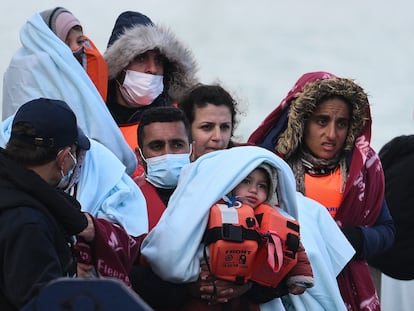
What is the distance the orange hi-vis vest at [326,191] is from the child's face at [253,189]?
1.28 metres

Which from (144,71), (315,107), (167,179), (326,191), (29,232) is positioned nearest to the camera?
(29,232)

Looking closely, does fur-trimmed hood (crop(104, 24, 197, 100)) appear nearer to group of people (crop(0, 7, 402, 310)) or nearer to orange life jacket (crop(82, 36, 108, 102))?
group of people (crop(0, 7, 402, 310))

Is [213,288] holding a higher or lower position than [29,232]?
lower

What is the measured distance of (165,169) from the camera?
164 inches

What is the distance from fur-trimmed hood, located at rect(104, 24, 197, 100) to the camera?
550 centimetres

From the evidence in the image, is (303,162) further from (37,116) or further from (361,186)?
(37,116)

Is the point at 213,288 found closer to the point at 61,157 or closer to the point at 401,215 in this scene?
the point at 61,157

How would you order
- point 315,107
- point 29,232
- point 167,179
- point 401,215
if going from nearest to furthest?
1. point 29,232
2. point 167,179
3. point 315,107
4. point 401,215

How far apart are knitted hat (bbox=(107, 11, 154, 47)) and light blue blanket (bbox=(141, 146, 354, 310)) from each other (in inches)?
90.7

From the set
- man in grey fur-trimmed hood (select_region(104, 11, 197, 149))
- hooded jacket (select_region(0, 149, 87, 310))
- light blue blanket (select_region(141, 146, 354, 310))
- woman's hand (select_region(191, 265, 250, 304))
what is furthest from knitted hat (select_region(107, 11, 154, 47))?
hooded jacket (select_region(0, 149, 87, 310))

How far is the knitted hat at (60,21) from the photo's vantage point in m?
5.43

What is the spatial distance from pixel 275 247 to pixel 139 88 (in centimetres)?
213

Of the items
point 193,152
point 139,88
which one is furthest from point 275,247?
point 139,88

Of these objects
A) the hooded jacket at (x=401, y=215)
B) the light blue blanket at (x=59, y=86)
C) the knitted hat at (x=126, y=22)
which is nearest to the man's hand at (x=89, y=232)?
the light blue blanket at (x=59, y=86)
